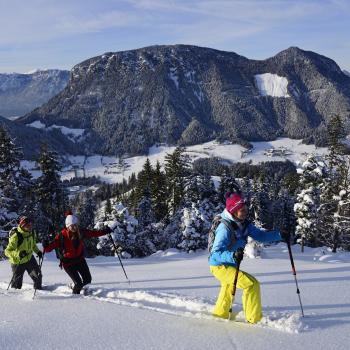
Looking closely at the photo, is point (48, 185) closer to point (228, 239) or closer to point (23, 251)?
point (23, 251)

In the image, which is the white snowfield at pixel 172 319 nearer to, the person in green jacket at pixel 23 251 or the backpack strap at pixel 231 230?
the person in green jacket at pixel 23 251

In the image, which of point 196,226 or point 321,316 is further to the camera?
point 196,226

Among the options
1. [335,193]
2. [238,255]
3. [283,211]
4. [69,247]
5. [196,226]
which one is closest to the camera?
[238,255]

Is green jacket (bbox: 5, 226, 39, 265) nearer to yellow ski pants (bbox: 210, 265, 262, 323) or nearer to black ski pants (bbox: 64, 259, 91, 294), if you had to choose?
black ski pants (bbox: 64, 259, 91, 294)

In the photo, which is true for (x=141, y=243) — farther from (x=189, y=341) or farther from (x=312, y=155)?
(x=189, y=341)

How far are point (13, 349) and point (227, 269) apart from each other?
333 centimetres

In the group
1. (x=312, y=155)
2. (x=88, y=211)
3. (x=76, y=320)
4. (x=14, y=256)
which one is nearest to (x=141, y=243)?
(x=312, y=155)

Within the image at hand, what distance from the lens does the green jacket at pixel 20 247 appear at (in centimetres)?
1041

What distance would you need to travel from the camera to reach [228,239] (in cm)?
661

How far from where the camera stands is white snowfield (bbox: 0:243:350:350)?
6078 mm

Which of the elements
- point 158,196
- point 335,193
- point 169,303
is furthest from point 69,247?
point 158,196

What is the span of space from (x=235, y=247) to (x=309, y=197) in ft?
89.1

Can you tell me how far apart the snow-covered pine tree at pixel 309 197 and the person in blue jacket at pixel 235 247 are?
26673mm

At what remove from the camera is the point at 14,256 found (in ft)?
34.3
